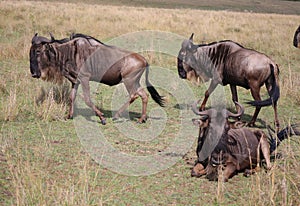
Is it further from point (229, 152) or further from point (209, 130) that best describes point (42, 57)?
point (229, 152)

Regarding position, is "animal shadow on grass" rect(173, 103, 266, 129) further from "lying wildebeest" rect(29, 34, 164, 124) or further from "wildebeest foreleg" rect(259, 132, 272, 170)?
"wildebeest foreleg" rect(259, 132, 272, 170)

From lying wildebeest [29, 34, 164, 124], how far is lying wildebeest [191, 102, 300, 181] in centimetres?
245

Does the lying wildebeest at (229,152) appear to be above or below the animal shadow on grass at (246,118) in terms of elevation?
above

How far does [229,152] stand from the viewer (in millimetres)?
4844

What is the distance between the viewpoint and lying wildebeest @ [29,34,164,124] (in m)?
6.97

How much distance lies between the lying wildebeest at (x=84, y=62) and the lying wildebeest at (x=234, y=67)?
1286mm

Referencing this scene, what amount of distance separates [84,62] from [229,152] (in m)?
3.20

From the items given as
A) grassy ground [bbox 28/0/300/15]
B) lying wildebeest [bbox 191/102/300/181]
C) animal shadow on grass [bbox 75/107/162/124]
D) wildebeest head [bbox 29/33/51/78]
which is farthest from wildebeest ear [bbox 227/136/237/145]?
grassy ground [bbox 28/0/300/15]

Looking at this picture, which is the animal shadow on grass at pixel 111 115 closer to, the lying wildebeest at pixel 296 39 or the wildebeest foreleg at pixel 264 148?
the wildebeest foreleg at pixel 264 148

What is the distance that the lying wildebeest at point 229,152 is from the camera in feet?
15.4

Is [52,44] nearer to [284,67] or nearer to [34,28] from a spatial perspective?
[284,67]

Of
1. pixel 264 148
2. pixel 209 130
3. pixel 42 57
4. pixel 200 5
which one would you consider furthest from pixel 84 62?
pixel 200 5

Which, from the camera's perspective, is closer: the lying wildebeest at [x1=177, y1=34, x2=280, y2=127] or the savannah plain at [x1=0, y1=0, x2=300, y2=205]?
the savannah plain at [x1=0, y1=0, x2=300, y2=205]

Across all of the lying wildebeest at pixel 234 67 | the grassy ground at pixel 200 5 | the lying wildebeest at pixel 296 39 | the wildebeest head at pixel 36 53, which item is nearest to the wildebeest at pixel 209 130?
the lying wildebeest at pixel 234 67
